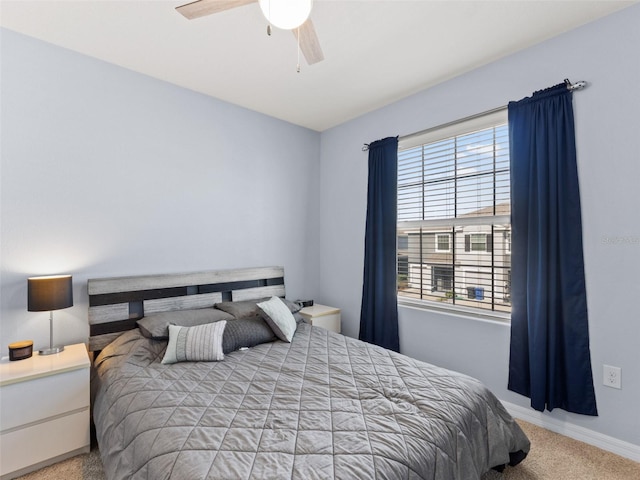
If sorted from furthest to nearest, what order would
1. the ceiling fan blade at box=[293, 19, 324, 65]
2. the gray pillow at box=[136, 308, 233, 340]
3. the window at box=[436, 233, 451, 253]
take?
the window at box=[436, 233, 451, 253] < the gray pillow at box=[136, 308, 233, 340] < the ceiling fan blade at box=[293, 19, 324, 65]

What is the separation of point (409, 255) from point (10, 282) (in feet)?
10.2

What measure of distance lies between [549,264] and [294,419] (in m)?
1.93

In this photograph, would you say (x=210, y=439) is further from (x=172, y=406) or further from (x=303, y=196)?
(x=303, y=196)

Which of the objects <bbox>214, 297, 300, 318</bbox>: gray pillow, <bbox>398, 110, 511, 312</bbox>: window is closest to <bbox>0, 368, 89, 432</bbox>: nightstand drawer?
<bbox>214, 297, 300, 318</bbox>: gray pillow

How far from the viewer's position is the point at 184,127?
9.41 ft

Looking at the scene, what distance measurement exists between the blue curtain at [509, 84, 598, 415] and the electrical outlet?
8 cm

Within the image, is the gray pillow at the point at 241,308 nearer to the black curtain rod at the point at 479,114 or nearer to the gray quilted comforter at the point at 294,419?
the gray quilted comforter at the point at 294,419

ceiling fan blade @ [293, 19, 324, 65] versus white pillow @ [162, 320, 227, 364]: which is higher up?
ceiling fan blade @ [293, 19, 324, 65]

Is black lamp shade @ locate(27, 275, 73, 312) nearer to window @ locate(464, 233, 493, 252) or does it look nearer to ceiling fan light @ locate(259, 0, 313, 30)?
ceiling fan light @ locate(259, 0, 313, 30)

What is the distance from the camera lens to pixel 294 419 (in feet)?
4.58

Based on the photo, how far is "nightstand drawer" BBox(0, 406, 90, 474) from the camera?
1.73m

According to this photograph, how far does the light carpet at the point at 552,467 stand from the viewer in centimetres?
177

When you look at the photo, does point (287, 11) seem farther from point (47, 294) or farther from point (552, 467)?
point (552, 467)

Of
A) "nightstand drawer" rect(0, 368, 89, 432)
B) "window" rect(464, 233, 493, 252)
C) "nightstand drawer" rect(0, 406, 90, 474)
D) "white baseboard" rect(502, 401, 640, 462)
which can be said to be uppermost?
"window" rect(464, 233, 493, 252)
